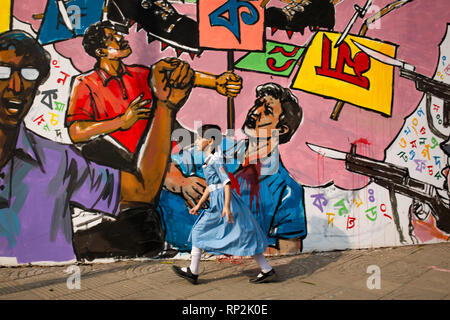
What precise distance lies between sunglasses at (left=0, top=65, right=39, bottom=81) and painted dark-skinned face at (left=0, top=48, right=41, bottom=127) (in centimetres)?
Result: 2

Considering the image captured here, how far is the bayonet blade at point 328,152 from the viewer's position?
17.7ft

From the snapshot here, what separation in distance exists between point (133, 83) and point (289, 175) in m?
2.66

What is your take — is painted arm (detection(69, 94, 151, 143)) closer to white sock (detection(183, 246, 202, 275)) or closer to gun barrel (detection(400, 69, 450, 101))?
white sock (detection(183, 246, 202, 275))

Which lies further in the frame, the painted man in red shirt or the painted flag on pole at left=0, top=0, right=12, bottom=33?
the painted man in red shirt

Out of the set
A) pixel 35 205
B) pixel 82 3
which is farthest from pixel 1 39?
pixel 35 205

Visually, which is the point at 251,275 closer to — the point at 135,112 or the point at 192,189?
the point at 192,189

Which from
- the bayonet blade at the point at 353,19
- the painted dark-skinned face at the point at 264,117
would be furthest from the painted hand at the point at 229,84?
the bayonet blade at the point at 353,19

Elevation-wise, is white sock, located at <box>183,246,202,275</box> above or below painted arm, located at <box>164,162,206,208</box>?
below

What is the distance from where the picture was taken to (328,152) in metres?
5.43

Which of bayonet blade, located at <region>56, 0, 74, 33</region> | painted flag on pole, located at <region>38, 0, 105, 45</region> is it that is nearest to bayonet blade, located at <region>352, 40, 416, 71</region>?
painted flag on pole, located at <region>38, 0, 105, 45</region>

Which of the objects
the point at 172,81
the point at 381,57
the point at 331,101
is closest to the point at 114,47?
the point at 172,81

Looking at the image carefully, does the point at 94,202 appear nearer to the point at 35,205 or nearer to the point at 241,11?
the point at 35,205

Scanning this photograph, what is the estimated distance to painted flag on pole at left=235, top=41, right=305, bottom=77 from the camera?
5281mm

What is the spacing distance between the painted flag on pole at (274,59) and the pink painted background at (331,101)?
9cm
